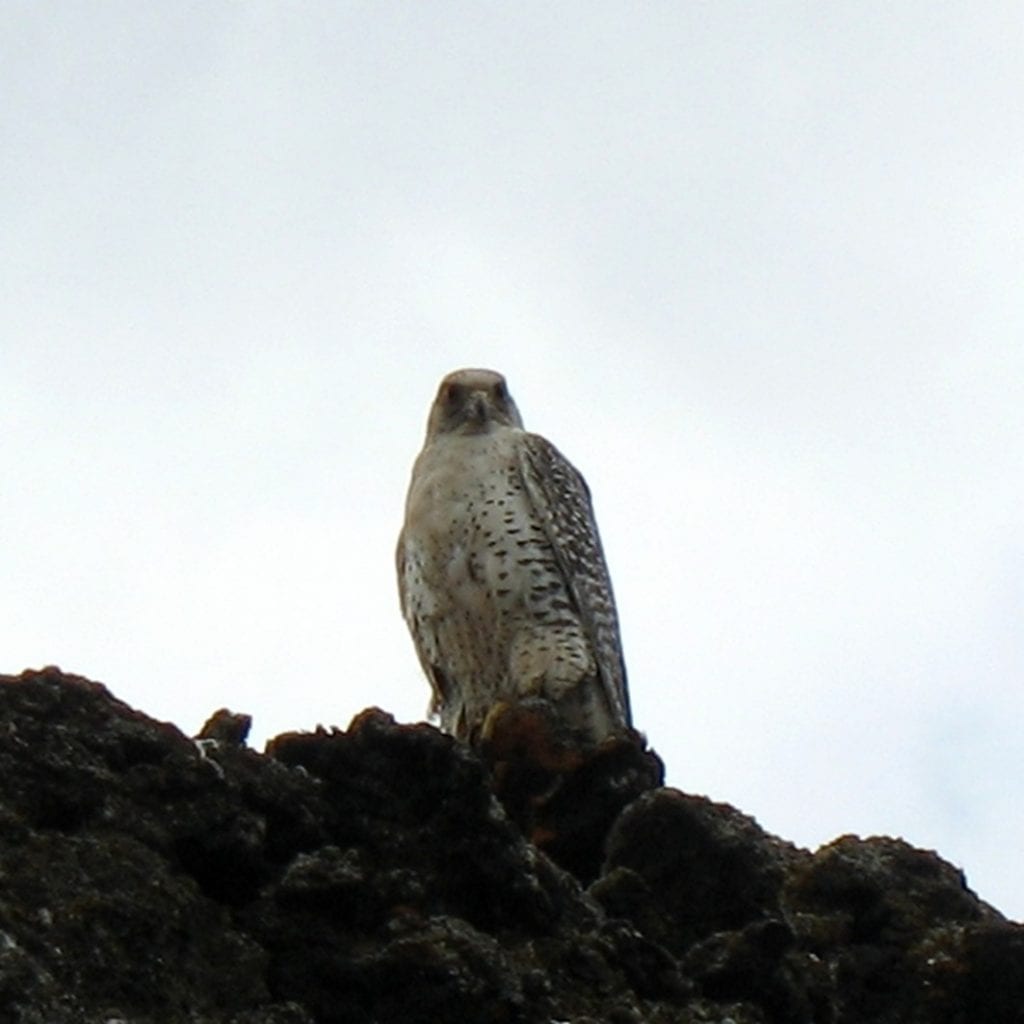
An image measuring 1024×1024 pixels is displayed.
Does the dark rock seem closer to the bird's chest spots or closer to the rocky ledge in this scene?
the rocky ledge

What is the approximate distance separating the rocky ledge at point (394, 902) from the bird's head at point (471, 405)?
5.92m

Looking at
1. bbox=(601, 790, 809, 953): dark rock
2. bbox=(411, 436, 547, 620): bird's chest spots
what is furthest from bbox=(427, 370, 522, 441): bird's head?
bbox=(601, 790, 809, 953): dark rock

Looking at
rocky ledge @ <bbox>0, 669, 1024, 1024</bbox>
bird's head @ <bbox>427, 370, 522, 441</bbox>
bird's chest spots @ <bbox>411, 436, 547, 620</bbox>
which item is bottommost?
rocky ledge @ <bbox>0, 669, 1024, 1024</bbox>

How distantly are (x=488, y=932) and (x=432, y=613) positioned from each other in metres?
6.21

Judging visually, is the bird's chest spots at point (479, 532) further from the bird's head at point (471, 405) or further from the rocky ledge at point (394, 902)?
the rocky ledge at point (394, 902)

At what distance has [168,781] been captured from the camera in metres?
6.29

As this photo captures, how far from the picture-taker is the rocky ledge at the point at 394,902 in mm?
5578

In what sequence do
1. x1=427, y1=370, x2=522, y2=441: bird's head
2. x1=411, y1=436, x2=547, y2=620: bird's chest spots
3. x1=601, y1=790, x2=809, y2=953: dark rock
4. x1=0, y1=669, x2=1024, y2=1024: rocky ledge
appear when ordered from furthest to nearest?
x1=427, y1=370, x2=522, y2=441: bird's head
x1=411, y1=436, x2=547, y2=620: bird's chest spots
x1=601, y1=790, x2=809, y2=953: dark rock
x1=0, y1=669, x2=1024, y2=1024: rocky ledge

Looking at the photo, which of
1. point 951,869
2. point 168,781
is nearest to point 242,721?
point 168,781

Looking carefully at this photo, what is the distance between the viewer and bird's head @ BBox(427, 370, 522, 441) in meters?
13.7

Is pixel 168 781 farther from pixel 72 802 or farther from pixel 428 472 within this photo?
pixel 428 472

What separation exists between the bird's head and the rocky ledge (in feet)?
19.4

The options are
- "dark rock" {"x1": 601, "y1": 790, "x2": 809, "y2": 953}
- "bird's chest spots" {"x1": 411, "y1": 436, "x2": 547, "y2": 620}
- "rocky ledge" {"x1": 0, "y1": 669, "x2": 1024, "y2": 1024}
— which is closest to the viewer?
"rocky ledge" {"x1": 0, "y1": 669, "x2": 1024, "y2": 1024}

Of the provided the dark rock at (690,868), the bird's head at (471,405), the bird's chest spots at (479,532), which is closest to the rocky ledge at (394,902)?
the dark rock at (690,868)
